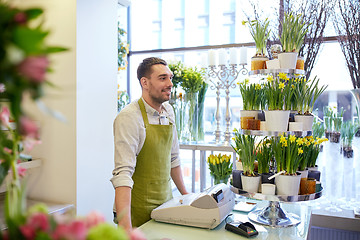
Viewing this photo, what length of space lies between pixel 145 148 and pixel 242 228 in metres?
0.76

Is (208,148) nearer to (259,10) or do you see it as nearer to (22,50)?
(259,10)

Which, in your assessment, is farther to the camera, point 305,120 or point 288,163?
point 305,120

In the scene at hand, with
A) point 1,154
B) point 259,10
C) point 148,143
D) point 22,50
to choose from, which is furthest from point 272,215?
point 259,10

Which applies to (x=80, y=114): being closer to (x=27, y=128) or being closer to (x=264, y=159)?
(x=264, y=159)

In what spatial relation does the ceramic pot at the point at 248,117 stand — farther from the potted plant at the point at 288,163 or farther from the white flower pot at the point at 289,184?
the white flower pot at the point at 289,184

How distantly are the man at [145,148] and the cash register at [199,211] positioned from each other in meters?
0.22

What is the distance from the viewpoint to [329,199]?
3.29 metres

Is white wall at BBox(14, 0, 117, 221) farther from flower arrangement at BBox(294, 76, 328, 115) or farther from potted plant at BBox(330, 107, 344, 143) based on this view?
potted plant at BBox(330, 107, 344, 143)

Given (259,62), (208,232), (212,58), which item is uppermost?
(212,58)

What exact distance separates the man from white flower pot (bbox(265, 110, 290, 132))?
0.68 meters

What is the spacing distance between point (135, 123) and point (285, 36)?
1.03 meters

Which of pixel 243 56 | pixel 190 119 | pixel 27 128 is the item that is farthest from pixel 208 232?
pixel 243 56

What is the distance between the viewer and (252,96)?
79.4 inches

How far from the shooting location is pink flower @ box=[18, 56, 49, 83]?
1.07 ft
